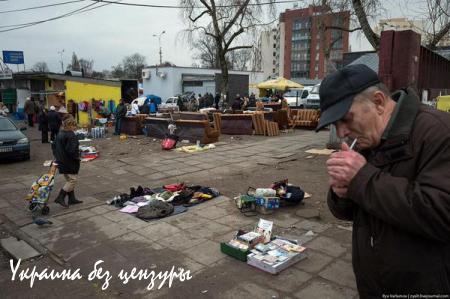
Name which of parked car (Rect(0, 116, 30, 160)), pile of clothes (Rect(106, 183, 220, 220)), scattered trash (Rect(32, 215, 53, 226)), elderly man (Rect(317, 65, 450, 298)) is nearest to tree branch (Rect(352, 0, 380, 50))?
pile of clothes (Rect(106, 183, 220, 220))

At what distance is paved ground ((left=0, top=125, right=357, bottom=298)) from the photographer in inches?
157

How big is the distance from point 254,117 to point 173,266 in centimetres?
1280

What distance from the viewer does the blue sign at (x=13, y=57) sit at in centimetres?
3040

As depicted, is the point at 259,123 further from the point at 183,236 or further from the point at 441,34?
the point at 183,236

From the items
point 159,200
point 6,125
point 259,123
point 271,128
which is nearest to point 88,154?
point 6,125

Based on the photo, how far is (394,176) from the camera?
5.07ft

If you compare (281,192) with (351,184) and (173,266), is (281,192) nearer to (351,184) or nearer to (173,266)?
(173,266)

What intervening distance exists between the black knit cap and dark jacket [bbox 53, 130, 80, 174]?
6149mm

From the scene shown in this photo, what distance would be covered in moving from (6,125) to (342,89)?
13.6 meters

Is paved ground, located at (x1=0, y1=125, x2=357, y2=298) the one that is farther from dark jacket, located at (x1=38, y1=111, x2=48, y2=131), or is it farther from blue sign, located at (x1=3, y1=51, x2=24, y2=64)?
blue sign, located at (x1=3, y1=51, x2=24, y2=64)

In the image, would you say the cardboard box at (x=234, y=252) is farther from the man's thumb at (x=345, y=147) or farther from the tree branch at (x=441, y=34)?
the tree branch at (x=441, y=34)

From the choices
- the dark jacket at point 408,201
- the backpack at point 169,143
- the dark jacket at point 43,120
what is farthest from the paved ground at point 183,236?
the dark jacket at point 43,120

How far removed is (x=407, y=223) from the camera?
57.1 inches

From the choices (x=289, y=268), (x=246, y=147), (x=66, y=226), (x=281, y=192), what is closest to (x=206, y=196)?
(x=281, y=192)
